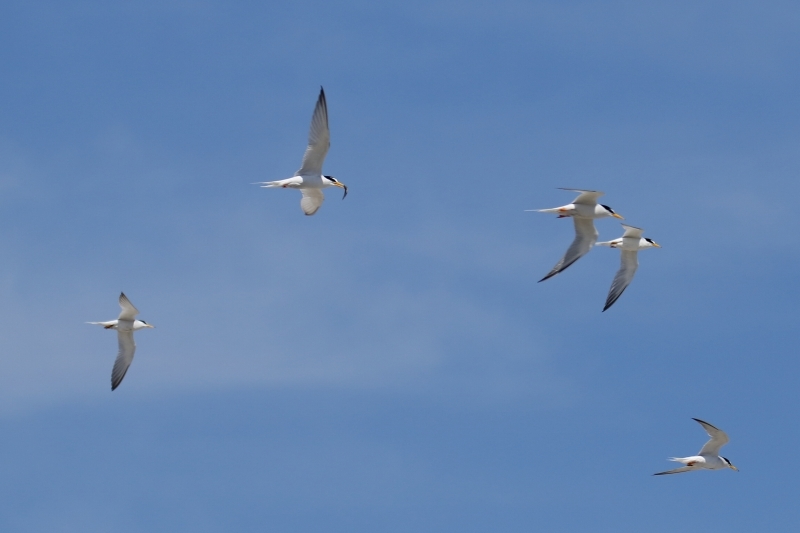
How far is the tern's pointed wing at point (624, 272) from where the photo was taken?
37406mm

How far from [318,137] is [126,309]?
671 cm

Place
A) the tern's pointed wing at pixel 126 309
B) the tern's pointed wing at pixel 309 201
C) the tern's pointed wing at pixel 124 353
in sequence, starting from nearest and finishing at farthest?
the tern's pointed wing at pixel 126 309 < the tern's pointed wing at pixel 309 201 < the tern's pointed wing at pixel 124 353

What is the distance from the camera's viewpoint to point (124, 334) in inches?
1487

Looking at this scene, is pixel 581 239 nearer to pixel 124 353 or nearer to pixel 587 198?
pixel 587 198

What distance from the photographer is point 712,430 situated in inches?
1390

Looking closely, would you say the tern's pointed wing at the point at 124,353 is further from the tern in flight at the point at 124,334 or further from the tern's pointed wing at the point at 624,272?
the tern's pointed wing at the point at 624,272

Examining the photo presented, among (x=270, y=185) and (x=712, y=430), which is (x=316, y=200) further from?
(x=712, y=430)

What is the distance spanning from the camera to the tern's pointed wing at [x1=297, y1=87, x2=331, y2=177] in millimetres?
35125

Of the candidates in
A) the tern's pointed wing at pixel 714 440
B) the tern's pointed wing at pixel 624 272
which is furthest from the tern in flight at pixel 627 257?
the tern's pointed wing at pixel 714 440

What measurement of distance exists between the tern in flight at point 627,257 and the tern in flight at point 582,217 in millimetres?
2416

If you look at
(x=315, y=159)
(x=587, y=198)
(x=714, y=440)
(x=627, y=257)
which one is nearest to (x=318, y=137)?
(x=315, y=159)

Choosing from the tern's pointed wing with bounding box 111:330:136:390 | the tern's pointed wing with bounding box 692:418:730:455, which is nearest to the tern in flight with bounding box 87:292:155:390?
the tern's pointed wing with bounding box 111:330:136:390

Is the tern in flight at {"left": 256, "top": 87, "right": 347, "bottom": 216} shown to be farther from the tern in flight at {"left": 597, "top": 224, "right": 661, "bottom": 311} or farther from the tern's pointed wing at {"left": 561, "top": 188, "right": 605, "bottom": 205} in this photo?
the tern in flight at {"left": 597, "top": 224, "right": 661, "bottom": 311}

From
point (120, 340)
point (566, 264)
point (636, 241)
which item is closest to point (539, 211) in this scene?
point (566, 264)
